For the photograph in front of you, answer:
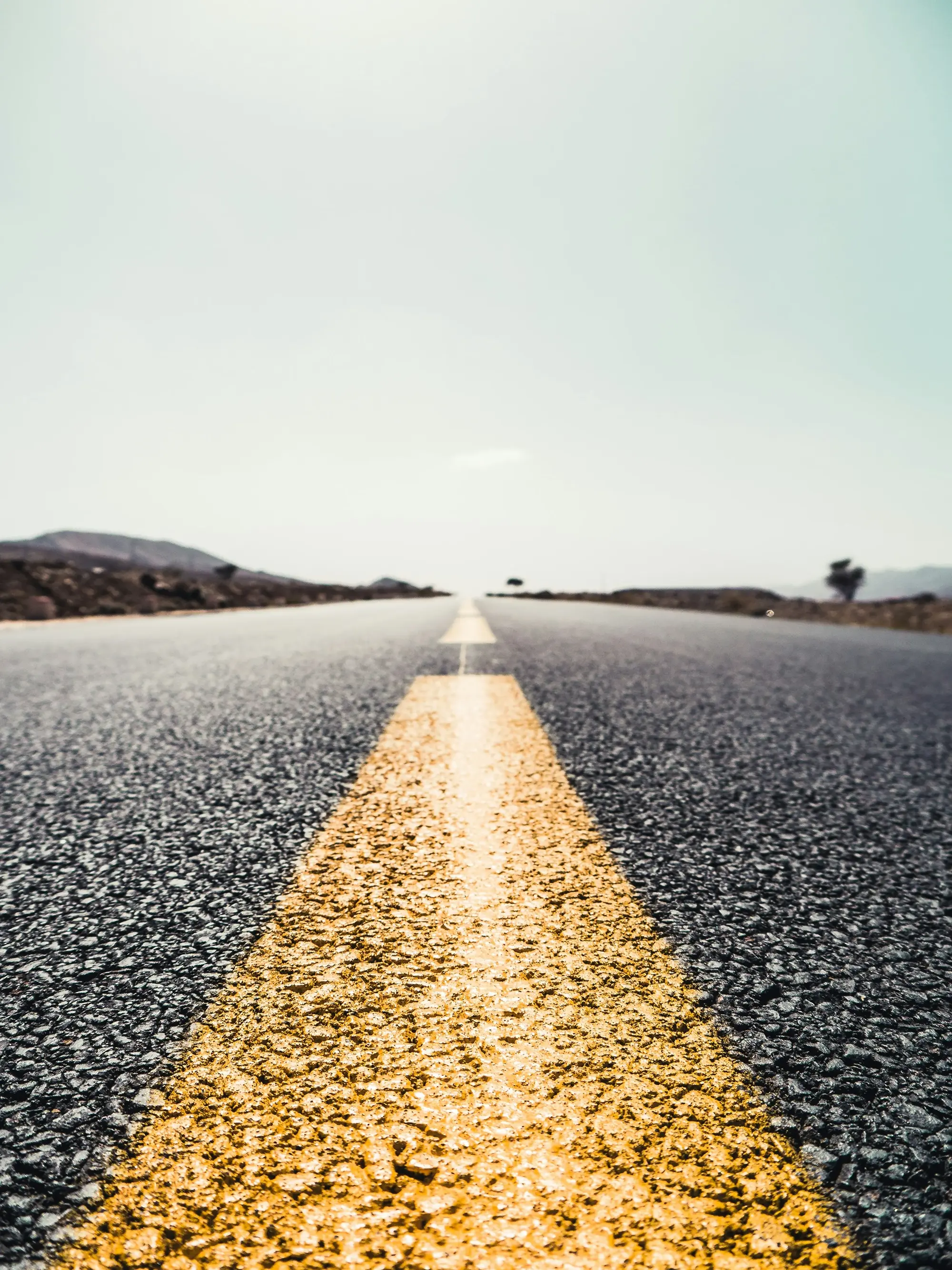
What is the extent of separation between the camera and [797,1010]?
1095 millimetres

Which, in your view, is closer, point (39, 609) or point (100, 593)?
point (39, 609)

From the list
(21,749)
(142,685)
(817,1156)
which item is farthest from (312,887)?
(142,685)

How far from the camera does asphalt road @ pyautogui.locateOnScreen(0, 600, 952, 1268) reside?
0.86 metres

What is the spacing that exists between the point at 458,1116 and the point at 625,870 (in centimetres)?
87

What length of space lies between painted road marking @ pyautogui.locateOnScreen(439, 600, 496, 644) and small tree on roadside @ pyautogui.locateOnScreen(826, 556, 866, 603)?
3596 inches

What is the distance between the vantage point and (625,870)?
5.39ft

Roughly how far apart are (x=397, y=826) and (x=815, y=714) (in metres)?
2.65

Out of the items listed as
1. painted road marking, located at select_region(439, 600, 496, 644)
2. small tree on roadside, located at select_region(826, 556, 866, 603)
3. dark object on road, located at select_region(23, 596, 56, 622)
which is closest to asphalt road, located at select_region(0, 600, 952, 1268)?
painted road marking, located at select_region(439, 600, 496, 644)

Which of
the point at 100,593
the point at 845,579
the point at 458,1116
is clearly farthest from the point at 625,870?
the point at 845,579

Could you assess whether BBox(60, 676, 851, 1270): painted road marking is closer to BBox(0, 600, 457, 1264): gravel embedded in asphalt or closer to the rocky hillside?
BBox(0, 600, 457, 1264): gravel embedded in asphalt

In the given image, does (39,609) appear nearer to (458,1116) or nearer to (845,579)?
(458,1116)

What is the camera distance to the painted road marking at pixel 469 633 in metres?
8.31

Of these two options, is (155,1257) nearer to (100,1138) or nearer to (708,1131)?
(100,1138)

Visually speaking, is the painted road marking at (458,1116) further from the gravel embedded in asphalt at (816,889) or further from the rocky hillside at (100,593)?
the rocky hillside at (100,593)
